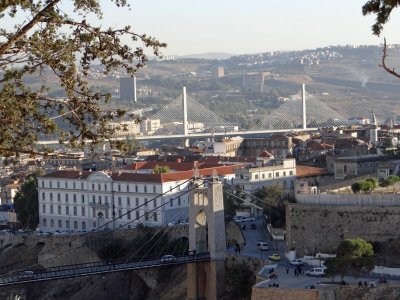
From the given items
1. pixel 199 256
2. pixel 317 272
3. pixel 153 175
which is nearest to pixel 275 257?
pixel 199 256

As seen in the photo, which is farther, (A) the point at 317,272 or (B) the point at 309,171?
(B) the point at 309,171

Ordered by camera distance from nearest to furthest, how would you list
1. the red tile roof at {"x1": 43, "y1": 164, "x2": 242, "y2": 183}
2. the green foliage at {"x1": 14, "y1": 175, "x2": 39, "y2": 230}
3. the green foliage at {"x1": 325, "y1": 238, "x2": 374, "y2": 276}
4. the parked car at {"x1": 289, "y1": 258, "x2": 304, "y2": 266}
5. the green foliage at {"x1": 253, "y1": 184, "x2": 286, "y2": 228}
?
1. the green foliage at {"x1": 325, "y1": 238, "x2": 374, "y2": 276}
2. the parked car at {"x1": 289, "y1": 258, "x2": 304, "y2": 266}
3. the green foliage at {"x1": 253, "y1": 184, "x2": 286, "y2": 228}
4. the red tile roof at {"x1": 43, "y1": 164, "x2": 242, "y2": 183}
5. the green foliage at {"x1": 14, "y1": 175, "x2": 39, "y2": 230}

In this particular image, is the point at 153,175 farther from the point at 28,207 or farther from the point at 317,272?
the point at 317,272

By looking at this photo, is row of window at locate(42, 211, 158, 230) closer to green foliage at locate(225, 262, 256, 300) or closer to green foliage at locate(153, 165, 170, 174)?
green foliage at locate(153, 165, 170, 174)

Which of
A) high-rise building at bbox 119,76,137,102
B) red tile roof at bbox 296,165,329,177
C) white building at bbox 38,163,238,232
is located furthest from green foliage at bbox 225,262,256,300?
high-rise building at bbox 119,76,137,102

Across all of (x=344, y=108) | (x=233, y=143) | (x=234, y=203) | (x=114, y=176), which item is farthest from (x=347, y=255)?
(x=344, y=108)

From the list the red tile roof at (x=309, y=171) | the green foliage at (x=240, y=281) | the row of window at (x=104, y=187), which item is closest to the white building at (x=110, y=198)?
the row of window at (x=104, y=187)

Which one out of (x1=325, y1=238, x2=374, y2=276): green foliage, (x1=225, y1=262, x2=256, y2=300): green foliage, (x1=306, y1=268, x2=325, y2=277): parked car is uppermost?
(x1=325, y1=238, x2=374, y2=276): green foliage

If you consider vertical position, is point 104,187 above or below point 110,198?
above
